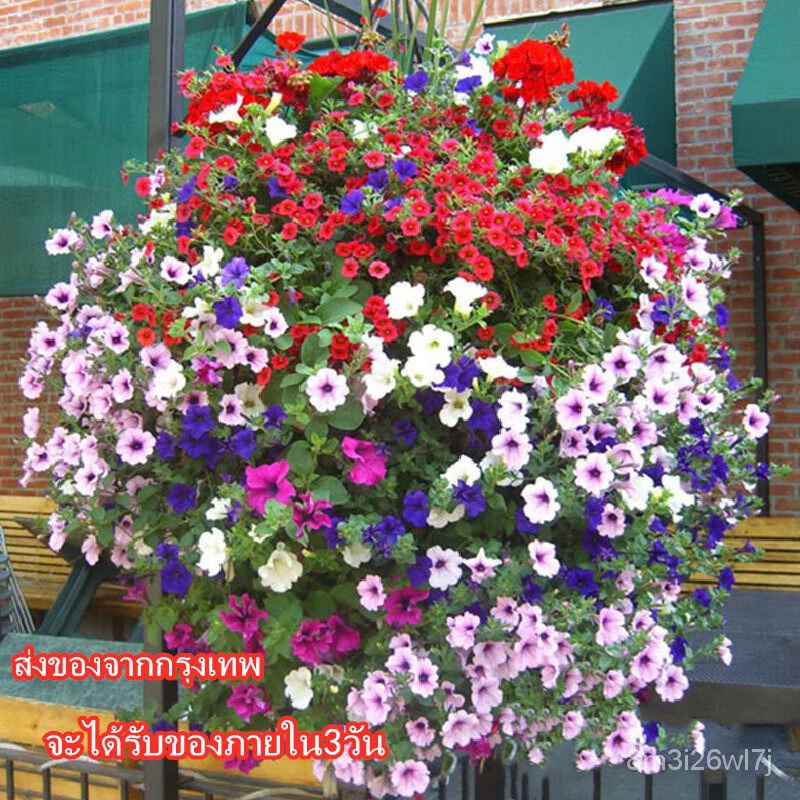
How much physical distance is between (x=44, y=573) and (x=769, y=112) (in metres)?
4.08

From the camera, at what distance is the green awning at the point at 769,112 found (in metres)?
3.87

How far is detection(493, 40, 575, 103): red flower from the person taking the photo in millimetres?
1348

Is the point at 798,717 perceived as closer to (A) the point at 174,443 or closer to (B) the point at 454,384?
(B) the point at 454,384

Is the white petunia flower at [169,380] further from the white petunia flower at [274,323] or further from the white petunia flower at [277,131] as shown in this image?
the white petunia flower at [277,131]

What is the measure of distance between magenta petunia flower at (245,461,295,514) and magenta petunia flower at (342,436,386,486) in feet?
0.22

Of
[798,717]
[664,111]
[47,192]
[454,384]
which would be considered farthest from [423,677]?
[664,111]

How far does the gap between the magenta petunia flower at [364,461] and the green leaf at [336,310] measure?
5.5 inches

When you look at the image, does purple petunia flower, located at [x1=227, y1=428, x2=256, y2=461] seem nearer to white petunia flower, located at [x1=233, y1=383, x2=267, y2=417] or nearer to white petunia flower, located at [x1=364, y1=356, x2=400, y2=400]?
white petunia flower, located at [x1=233, y1=383, x2=267, y2=417]

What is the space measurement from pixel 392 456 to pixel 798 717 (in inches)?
35.2

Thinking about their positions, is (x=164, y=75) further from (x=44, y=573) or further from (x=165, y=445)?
(x=44, y=573)

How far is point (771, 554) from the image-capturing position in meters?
4.49

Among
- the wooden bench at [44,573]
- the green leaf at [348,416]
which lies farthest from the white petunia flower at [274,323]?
the wooden bench at [44,573]

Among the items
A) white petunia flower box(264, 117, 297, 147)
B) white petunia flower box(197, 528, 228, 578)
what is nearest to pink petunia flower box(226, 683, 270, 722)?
white petunia flower box(197, 528, 228, 578)

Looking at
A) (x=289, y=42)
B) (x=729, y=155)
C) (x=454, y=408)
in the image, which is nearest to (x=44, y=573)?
(x=729, y=155)
